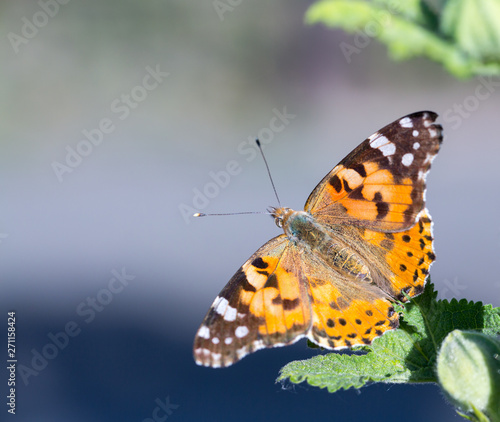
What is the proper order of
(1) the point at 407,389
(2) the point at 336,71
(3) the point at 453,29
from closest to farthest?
1. (3) the point at 453,29
2. (1) the point at 407,389
3. (2) the point at 336,71

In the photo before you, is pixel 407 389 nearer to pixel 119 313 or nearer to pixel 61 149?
pixel 119 313

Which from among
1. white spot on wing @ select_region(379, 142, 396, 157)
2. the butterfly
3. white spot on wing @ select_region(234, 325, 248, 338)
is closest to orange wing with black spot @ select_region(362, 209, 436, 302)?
the butterfly

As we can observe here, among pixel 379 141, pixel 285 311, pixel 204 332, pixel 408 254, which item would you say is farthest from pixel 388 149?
pixel 204 332

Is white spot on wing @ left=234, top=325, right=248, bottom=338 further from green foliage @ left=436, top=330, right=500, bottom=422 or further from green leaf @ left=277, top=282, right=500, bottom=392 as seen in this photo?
green foliage @ left=436, top=330, right=500, bottom=422

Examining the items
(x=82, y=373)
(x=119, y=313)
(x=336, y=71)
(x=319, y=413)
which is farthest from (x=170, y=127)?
(x=319, y=413)

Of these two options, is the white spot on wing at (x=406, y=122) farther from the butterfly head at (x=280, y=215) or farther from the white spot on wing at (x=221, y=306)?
the white spot on wing at (x=221, y=306)

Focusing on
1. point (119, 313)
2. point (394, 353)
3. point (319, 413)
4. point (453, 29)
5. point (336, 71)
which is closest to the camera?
point (394, 353)
